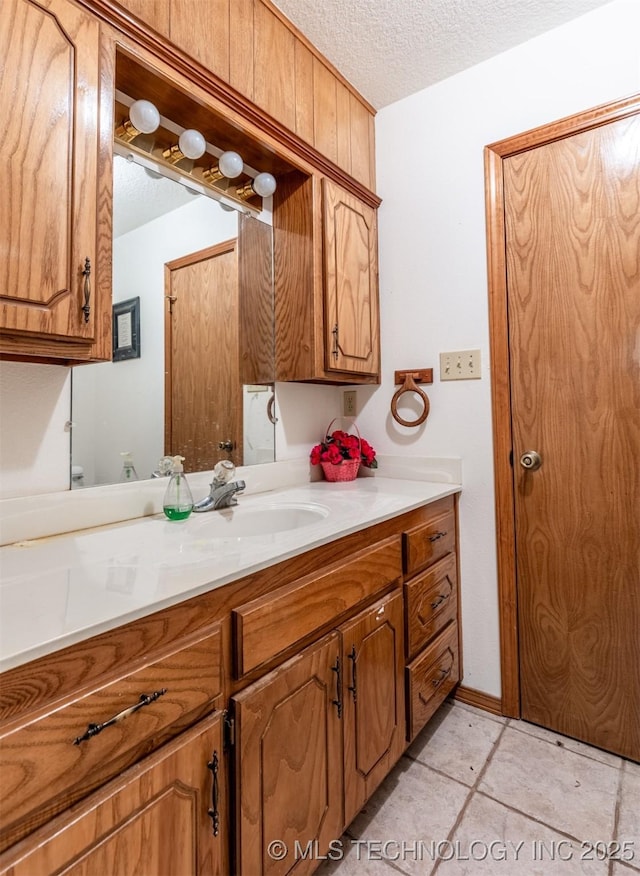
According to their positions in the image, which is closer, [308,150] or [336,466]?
[308,150]

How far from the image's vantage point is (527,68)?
1538 millimetres

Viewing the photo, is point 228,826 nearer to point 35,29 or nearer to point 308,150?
point 35,29

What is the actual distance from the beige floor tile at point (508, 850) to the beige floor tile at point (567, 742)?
0.36m

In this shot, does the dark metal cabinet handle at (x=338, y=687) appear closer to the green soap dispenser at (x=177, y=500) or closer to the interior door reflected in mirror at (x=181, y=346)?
the green soap dispenser at (x=177, y=500)

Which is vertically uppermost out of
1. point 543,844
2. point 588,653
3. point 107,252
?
point 107,252

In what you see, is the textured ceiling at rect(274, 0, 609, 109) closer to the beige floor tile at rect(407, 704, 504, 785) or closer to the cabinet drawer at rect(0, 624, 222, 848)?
the cabinet drawer at rect(0, 624, 222, 848)

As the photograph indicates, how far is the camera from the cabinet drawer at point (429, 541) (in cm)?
130

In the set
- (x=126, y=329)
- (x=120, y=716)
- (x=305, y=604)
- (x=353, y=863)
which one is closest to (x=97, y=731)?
(x=120, y=716)

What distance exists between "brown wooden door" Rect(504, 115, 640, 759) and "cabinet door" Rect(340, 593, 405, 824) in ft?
1.97

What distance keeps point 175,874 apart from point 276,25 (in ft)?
6.95

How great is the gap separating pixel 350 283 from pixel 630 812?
1830 millimetres

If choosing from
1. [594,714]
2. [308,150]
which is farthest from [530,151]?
[594,714]

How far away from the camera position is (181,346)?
4.57 ft

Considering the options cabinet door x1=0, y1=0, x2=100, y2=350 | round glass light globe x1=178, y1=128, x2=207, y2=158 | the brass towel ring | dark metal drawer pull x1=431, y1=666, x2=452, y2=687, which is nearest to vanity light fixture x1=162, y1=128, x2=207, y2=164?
round glass light globe x1=178, y1=128, x2=207, y2=158
